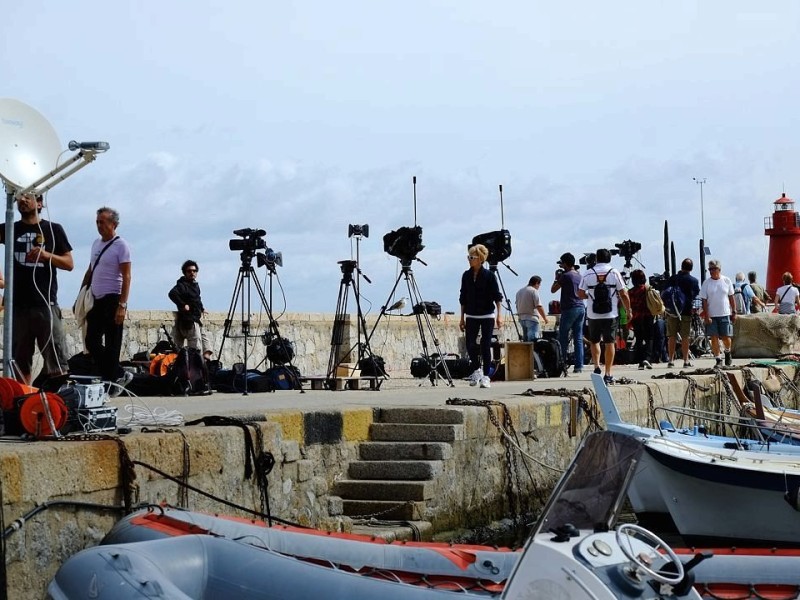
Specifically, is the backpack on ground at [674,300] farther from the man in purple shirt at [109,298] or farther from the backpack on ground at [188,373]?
the man in purple shirt at [109,298]

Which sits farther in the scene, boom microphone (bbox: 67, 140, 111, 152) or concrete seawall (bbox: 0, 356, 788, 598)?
boom microphone (bbox: 67, 140, 111, 152)

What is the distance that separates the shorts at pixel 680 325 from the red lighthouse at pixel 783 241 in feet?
90.7

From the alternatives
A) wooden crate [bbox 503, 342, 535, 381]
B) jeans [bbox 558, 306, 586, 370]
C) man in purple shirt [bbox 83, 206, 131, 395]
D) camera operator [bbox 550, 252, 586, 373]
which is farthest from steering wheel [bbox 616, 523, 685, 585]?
jeans [bbox 558, 306, 586, 370]

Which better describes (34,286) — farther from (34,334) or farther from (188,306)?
(188,306)

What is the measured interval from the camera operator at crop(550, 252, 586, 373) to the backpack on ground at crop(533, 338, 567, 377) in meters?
0.20

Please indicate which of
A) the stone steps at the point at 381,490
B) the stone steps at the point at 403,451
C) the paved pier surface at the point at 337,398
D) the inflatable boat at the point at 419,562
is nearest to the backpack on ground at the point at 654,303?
the paved pier surface at the point at 337,398

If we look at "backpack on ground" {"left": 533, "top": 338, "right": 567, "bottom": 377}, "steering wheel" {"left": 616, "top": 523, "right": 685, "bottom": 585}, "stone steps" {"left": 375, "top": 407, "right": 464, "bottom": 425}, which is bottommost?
"steering wheel" {"left": 616, "top": 523, "right": 685, "bottom": 585}

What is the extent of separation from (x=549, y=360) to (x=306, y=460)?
8.47 m

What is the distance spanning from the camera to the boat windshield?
446 cm

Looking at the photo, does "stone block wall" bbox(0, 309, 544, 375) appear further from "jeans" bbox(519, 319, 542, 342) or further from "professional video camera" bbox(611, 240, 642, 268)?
"professional video camera" bbox(611, 240, 642, 268)

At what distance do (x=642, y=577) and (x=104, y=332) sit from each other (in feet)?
19.8

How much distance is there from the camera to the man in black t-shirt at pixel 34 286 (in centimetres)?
908

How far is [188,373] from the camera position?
12070 mm

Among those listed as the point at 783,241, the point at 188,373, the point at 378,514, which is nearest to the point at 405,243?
the point at 188,373
